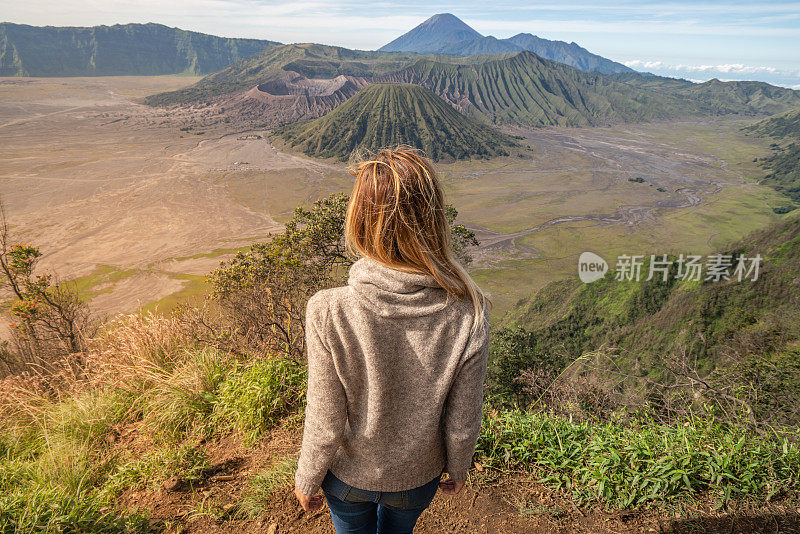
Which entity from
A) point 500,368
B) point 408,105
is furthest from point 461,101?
point 500,368

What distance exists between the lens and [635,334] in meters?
16.6

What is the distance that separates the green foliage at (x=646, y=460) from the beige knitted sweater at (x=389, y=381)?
157cm

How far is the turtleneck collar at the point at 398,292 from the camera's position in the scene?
110 centimetres

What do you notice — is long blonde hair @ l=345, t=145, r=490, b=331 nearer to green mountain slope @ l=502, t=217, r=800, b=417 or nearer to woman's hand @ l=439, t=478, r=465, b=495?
woman's hand @ l=439, t=478, r=465, b=495

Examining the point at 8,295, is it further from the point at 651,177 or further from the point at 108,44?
the point at 108,44

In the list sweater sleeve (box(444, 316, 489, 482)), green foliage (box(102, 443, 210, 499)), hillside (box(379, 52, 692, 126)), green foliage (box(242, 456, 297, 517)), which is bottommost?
green foliage (box(102, 443, 210, 499))

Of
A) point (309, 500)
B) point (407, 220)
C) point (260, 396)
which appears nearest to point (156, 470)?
point (260, 396)

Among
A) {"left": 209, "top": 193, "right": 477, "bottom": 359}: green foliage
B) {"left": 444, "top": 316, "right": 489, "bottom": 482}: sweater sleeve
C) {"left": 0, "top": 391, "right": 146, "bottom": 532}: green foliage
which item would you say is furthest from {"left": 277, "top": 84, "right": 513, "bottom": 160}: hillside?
{"left": 444, "top": 316, "right": 489, "bottom": 482}: sweater sleeve

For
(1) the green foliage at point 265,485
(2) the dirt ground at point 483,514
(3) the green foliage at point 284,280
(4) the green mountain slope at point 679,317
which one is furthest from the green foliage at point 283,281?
(4) the green mountain slope at point 679,317

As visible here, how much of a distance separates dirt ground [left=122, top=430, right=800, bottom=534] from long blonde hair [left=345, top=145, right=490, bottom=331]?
5.83 ft

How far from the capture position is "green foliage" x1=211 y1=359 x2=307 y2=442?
3.16 metres

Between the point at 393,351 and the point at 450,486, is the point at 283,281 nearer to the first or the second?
the point at 450,486

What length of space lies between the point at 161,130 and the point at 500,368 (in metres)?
102

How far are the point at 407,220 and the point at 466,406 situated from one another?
0.59 m
